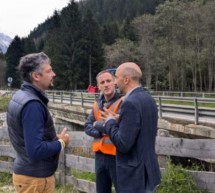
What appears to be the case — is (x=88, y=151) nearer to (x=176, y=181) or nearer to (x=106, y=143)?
(x=176, y=181)

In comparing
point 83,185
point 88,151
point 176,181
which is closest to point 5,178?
point 88,151

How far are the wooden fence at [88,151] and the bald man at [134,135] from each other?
140cm

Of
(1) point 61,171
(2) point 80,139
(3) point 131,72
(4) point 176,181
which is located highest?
(3) point 131,72

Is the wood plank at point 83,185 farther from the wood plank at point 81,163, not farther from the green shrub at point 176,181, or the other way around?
the green shrub at point 176,181

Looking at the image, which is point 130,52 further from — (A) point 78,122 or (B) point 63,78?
(A) point 78,122

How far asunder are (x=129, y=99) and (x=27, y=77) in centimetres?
92

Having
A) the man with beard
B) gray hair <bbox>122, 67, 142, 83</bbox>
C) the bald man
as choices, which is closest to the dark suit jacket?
the bald man

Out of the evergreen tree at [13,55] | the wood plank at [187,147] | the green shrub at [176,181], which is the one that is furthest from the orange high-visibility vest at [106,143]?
the evergreen tree at [13,55]

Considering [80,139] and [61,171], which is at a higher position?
[80,139]

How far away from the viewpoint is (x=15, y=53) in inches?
3519

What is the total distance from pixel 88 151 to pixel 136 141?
502 centimetres

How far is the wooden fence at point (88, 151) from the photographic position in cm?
513

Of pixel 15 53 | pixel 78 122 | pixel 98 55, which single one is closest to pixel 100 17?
pixel 15 53

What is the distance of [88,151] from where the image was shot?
8.65 meters
